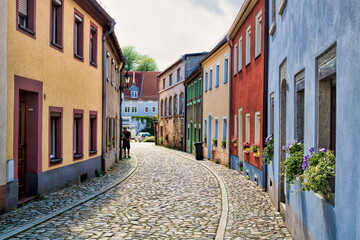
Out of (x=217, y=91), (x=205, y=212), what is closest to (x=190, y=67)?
(x=217, y=91)

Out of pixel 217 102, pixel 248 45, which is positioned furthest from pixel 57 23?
pixel 217 102

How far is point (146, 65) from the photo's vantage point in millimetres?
89438

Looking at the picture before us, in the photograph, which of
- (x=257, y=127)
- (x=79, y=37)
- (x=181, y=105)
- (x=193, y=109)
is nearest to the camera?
(x=257, y=127)

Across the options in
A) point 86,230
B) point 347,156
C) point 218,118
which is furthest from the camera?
point 218,118

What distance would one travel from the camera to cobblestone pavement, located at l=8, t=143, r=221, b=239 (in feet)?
26.2

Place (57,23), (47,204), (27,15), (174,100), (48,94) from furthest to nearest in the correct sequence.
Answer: (174,100), (57,23), (48,94), (27,15), (47,204)

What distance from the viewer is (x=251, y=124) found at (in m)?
16.1

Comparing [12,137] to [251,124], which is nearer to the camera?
[12,137]

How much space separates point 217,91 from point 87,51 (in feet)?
34.8

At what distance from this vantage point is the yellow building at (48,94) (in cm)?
1001

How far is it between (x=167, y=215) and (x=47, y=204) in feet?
9.59

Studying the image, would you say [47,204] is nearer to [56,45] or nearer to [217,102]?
[56,45]

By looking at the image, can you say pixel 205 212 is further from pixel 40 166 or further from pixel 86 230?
pixel 40 166

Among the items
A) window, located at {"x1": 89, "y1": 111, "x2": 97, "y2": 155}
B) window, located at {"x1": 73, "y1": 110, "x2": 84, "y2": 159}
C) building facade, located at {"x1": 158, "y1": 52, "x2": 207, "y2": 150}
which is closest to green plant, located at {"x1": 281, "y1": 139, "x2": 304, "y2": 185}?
window, located at {"x1": 73, "y1": 110, "x2": 84, "y2": 159}
